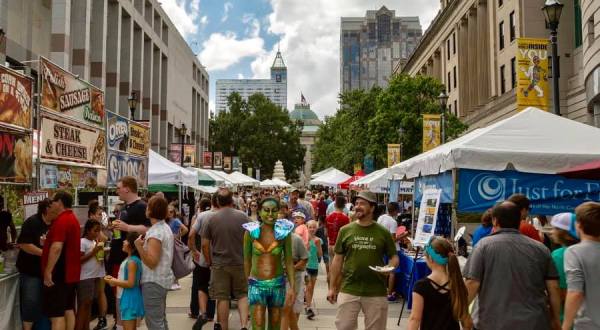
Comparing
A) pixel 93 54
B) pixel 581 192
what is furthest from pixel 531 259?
pixel 93 54

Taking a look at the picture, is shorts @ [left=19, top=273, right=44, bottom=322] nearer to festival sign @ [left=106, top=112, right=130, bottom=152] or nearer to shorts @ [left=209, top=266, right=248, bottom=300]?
shorts @ [left=209, top=266, right=248, bottom=300]

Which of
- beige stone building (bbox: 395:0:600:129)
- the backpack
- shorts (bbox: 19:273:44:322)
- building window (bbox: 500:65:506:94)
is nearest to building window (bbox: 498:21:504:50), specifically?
beige stone building (bbox: 395:0:600:129)

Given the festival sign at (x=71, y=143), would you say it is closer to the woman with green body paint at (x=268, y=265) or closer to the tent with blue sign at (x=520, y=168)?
the woman with green body paint at (x=268, y=265)

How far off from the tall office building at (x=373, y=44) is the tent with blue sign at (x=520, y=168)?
142740 millimetres

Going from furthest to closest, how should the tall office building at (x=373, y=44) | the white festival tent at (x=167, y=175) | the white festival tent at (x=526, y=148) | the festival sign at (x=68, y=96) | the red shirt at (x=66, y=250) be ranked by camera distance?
the tall office building at (x=373, y=44) < the white festival tent at (x=167, y=175) < the festival sign at (x=68, y=96) < the white festival tent at (x=526, y=148) < the red shirt at (x=66, y=250)

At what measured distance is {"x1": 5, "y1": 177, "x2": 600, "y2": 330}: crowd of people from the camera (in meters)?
4.37

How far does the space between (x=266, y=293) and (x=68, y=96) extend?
5453 millimetres

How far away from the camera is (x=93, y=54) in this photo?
36500 mm

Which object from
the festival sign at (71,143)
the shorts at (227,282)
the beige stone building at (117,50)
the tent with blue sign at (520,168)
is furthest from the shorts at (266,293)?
the beige stone building at (117,50)

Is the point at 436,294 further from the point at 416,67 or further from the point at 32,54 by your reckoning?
the point at 416,67

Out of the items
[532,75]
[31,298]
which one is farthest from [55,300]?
[532,75]

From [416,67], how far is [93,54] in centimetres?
4539

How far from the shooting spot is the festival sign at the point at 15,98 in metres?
7.09

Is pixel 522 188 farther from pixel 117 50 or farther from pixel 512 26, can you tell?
pixel 117 50
